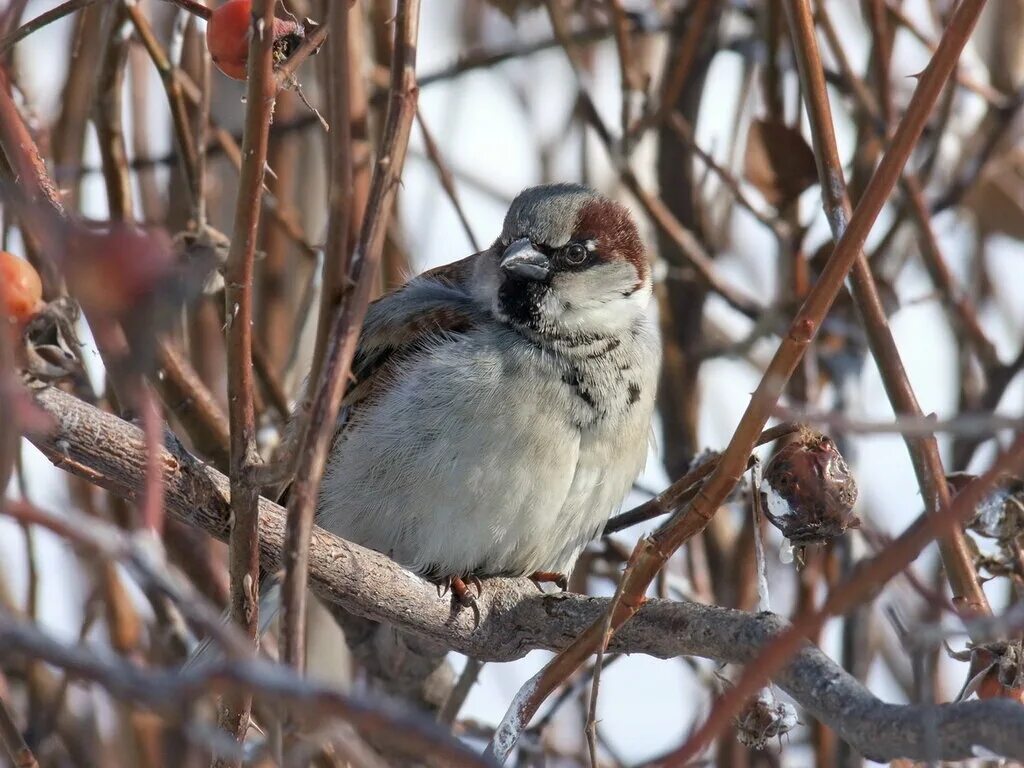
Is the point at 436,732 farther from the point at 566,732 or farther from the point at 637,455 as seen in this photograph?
the point at 566,732

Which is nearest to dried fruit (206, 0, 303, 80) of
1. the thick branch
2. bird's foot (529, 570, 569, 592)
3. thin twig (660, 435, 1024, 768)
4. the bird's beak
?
the thick branch

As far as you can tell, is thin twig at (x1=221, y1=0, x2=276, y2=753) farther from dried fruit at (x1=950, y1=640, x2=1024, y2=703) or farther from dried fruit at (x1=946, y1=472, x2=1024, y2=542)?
dried fruit at (x1=946, y1=472, x2=1024, y2=542)

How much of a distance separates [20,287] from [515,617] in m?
1.12

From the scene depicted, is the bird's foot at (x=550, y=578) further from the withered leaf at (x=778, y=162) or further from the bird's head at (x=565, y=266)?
the withered leaf at (x=778, y=162)

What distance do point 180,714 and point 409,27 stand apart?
0.85 metres

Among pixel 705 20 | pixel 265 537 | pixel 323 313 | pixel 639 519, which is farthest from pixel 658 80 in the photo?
pixel 323 313

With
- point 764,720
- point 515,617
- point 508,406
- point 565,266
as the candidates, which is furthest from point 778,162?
point 764,720

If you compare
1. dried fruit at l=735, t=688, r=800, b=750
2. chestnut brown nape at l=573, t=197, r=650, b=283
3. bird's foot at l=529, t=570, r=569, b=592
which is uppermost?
chestnut brown nape at l=573, t=197, r=650, b=283

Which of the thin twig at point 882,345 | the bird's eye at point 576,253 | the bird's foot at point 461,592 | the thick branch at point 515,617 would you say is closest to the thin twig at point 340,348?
the thick branch at point 515,617

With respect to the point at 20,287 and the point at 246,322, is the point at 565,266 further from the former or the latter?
the point at 246,322

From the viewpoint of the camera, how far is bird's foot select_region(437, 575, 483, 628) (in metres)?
2.46

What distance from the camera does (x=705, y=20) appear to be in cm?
330

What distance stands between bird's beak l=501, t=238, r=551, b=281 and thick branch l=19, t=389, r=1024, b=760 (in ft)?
2.24

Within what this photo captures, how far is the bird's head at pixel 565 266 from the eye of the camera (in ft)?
9.32
